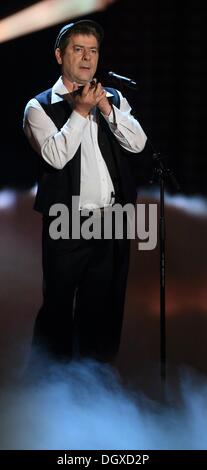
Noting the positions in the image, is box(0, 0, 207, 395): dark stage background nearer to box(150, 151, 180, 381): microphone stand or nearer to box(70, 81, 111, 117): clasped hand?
box(150, 151, 180, 381): microphone stand

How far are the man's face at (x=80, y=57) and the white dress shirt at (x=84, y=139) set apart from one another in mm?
64

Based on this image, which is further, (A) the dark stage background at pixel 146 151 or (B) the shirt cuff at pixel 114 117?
(A) the dark stage background at pixel 146 151

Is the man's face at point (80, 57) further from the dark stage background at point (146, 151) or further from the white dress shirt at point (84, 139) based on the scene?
the dark stage background at point (146, 151)

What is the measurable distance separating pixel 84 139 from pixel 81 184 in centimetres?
16

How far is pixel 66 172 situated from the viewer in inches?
102

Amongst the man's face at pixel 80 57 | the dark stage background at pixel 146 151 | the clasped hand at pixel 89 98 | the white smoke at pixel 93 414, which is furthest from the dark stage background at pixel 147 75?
the white smoke at pixel 93 414

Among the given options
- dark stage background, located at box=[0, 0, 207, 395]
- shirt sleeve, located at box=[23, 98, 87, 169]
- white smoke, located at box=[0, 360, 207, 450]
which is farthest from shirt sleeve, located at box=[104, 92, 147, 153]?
white smoke, located at box=[0, 360, 207, 450]

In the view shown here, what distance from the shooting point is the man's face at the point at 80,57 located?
8.45ft

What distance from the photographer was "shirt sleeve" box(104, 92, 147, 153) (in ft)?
8.43

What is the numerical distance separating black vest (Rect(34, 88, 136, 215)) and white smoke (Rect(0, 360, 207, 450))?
59 cm

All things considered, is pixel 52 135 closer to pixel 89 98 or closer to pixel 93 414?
pixel 89 98

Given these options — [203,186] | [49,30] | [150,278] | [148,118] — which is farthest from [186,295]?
[49,30]
